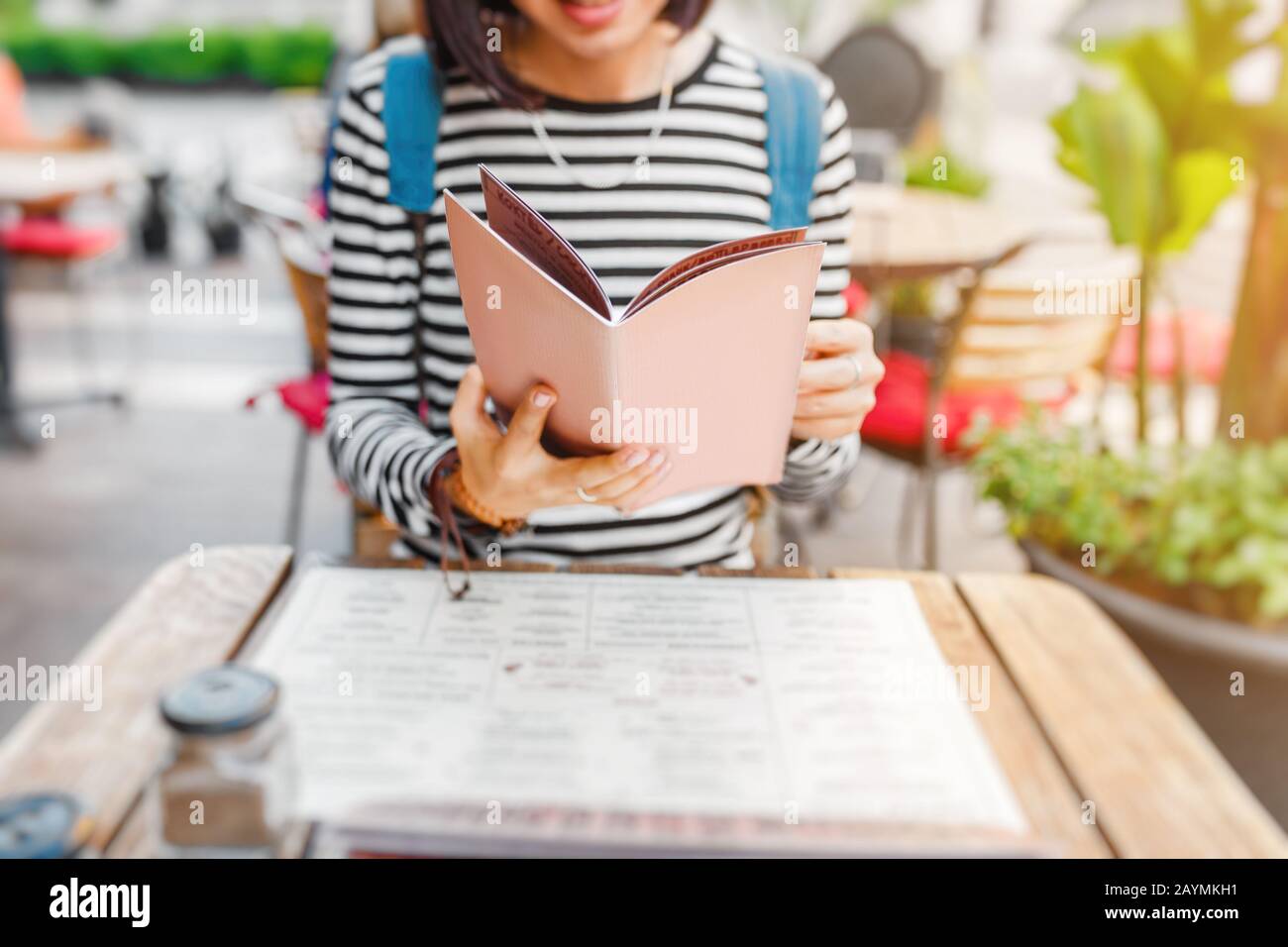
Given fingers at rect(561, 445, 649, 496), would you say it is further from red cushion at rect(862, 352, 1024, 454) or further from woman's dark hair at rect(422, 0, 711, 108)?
red cushion at rect(862, 352, 1024, 454)

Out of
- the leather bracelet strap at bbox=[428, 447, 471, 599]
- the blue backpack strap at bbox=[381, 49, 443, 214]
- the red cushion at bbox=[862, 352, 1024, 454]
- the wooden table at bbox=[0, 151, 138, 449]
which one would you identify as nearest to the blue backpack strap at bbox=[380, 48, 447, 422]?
the blue backpack strap at bbox=[381, 49, 443, 214]

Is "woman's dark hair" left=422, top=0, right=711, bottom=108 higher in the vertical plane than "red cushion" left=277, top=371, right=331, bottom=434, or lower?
higher

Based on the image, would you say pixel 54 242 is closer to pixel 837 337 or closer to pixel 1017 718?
pixel 837 337

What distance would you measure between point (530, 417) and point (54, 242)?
359 centimetres

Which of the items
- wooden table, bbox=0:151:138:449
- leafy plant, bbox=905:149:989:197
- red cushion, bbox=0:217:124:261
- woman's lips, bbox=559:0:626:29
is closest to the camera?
woman's lips, bbox=559:0:626:29

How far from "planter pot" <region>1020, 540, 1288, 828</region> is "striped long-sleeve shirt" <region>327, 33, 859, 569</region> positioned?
0.74 metres

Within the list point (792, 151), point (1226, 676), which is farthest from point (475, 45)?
point (1226, 676)

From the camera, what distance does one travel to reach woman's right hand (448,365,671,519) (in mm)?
835

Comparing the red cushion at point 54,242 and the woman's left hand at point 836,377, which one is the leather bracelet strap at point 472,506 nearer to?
the woman's left hand at point 836,377

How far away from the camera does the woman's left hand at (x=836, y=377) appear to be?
3.01ft

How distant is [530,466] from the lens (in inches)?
34.1

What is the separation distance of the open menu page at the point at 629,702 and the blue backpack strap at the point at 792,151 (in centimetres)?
44

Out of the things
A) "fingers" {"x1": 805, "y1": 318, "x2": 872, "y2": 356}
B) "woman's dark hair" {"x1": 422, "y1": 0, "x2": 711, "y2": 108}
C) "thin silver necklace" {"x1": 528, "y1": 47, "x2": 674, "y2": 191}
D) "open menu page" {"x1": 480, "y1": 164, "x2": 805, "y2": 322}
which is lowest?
"fingers" {"x1": 805, "y1": 318, "x2": 872, "y2": 356}

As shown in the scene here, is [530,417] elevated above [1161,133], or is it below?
below
